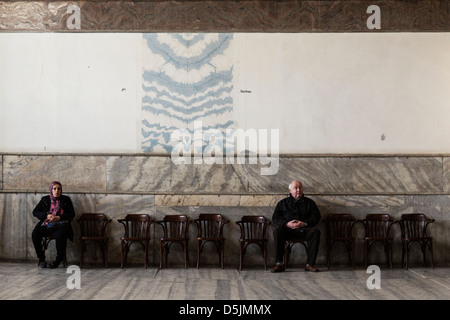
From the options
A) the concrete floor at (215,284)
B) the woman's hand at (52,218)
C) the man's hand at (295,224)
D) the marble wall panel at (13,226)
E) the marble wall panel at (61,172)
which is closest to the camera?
the concrete floor at (215,284)

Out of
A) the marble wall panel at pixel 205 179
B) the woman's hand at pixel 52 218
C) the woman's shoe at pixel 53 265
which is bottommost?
the woman's shoe at pixel 53 265

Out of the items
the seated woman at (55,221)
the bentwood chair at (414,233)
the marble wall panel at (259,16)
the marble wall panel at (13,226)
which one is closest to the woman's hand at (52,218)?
the seated woman at (55,221)

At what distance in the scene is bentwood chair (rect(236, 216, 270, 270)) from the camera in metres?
7.21

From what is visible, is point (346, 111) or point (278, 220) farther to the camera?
point (346, 111)

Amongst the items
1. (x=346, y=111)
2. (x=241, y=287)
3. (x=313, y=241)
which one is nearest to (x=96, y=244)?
(x=241, y=287)

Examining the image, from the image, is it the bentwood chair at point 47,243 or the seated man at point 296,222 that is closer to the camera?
the seated man at point 296,222

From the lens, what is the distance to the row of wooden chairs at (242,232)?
7.42m

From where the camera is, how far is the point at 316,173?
314 inches

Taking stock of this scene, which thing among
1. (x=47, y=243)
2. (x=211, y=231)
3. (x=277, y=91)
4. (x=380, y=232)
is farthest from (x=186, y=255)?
(x=380, y=232)

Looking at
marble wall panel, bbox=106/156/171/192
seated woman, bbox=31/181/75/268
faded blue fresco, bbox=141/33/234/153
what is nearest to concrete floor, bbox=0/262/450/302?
seated woman, bbox=31/181/75/268

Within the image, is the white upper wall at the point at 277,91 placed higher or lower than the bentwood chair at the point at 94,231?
higher

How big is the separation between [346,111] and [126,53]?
3.85 meters

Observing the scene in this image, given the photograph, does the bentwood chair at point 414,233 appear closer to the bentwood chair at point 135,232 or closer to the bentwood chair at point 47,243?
the bentwood chair at point 135,232

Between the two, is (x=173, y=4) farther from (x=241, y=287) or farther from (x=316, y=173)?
(x=241, y=287)
